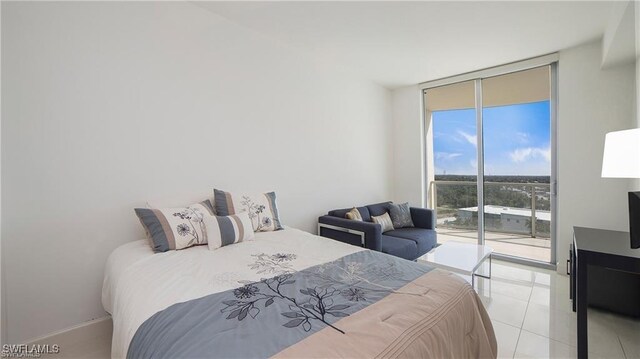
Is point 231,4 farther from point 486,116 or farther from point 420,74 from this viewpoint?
point 486,116

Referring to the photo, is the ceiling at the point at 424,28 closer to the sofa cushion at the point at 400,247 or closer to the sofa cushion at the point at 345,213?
the sofa cushion at the point at 345,213

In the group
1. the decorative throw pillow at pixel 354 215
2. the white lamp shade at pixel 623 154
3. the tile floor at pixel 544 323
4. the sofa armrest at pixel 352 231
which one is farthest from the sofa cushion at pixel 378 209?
the white lamp shade at pixel 623 154

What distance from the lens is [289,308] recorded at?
1.20 metres

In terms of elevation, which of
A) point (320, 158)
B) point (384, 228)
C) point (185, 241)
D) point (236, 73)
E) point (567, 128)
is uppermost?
point (236, 73)

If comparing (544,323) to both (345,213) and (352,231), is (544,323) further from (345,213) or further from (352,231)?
(345,213)

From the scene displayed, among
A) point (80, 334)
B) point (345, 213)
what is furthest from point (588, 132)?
point (80, 334)

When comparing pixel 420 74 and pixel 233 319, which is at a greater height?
pixel 420 74

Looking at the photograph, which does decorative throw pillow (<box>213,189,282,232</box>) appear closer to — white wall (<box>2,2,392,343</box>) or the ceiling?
white wall (<box>2,2,392,343</box>)

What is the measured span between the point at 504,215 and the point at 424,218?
1.34 meters

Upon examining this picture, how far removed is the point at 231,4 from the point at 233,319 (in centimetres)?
266

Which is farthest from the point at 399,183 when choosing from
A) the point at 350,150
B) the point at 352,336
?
the point at 352,336

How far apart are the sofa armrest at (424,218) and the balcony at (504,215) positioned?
0.93m

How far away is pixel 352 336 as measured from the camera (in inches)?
39.6

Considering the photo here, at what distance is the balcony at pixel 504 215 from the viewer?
3908 millimetres
